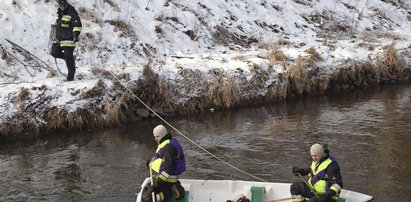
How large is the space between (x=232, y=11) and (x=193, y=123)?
26.6ft

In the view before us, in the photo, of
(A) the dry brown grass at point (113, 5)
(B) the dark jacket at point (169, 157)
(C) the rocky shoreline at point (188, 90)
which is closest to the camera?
(B) the dark jacket at point (169, 157)

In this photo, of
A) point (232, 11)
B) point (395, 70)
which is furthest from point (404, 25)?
point (232, 11)

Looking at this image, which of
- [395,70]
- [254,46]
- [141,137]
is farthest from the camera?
[254,46]

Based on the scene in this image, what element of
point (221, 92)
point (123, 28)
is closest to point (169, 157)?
point (221, 92)

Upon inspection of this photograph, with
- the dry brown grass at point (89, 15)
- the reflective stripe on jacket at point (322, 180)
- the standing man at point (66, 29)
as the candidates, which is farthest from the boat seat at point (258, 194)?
the dry brown grass at point (89, 15)

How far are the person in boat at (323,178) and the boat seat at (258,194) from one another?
698 mm

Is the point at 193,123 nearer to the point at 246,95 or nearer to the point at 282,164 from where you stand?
the point at 246,95

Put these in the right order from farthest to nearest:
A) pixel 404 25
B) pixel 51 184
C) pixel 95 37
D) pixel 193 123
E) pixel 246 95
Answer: pixel 404 25 < pixel 95 37 < pixel 246 95 < pixel 193 123 < pixel 51 184

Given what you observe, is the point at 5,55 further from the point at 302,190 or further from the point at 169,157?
the point at 302,190

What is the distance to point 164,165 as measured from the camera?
738 cm

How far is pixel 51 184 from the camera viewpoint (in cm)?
938

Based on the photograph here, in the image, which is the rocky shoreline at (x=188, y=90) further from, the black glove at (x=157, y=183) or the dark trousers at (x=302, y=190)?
the dark trousers at (x=302, y=190)

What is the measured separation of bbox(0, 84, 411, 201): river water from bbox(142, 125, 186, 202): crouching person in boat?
1396 mm

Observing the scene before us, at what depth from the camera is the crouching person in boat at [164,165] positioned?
731 cm
